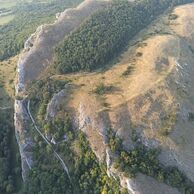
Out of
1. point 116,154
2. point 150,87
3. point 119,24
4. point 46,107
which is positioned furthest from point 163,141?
point 119,24

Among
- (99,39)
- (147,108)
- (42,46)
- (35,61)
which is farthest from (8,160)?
(99,39)

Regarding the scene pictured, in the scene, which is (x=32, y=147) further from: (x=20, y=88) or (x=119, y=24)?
→ (x=119, y=24)

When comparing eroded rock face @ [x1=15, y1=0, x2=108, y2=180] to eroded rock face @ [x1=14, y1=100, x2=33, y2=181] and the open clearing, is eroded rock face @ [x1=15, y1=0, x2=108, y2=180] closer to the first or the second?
eroded rock face @ [x1=14, y1=100, x2=33, y2=181]

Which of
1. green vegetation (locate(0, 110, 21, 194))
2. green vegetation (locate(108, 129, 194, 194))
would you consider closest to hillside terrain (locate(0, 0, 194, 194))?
green vegetation (locate(108, 129, 194, 194))

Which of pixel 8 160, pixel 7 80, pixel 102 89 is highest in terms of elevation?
pixel 102 89

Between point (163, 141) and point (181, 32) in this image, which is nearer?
point (163, 141)

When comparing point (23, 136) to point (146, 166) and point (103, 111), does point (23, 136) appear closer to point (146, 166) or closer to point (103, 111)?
point (103, 111)
